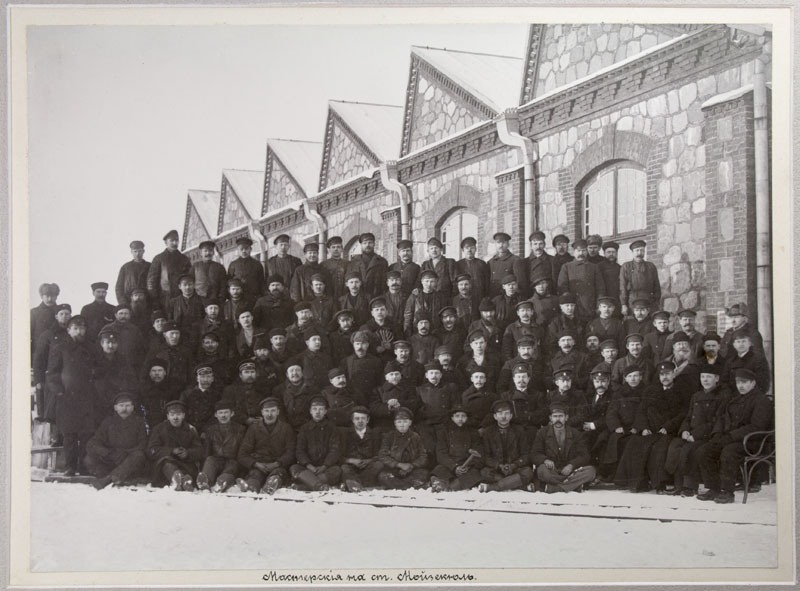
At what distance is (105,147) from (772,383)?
4.18 m

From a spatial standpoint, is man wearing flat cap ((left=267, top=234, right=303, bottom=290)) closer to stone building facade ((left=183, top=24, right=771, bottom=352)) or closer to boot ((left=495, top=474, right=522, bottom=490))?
stone building facade ((left=183, top=24, right=771, bottom=352))

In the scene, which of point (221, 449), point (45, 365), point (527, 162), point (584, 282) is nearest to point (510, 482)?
point (584, 282)

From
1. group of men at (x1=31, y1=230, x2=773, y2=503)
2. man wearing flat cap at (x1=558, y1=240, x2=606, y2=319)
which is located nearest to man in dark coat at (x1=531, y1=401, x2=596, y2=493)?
group of men at (x1=31, y1=230, x2=773, y2=503)

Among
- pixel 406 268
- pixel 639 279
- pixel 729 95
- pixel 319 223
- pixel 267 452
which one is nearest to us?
pixel 729 95

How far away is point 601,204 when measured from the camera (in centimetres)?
538

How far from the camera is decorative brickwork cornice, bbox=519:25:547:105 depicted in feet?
Answer: 17.9

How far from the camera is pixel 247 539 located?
5.25 meters

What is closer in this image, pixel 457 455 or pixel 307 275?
pixel 457 455

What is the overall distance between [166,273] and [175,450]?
1090 mm

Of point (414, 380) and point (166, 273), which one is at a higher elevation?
point (166, 273)

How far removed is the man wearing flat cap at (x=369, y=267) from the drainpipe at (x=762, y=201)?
2.19 m

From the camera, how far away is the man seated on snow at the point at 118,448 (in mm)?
5375

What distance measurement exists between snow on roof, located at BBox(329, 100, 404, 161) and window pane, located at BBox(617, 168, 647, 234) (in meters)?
1.46

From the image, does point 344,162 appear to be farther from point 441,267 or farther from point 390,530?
point 390,530
